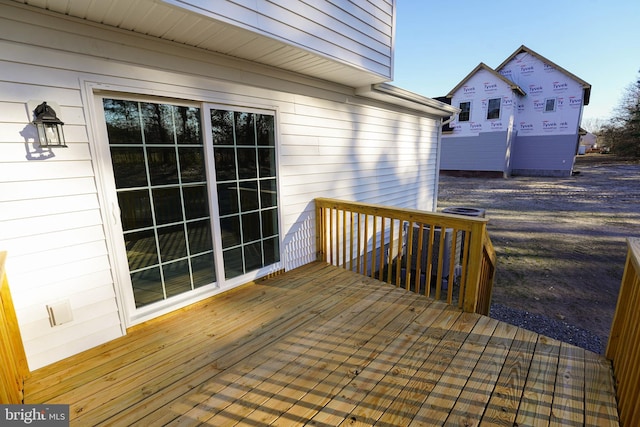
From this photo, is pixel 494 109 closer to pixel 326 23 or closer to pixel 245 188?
pixel 326 23

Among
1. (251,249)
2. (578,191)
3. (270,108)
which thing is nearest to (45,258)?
(251,249)

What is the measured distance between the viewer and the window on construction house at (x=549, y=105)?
1617cm

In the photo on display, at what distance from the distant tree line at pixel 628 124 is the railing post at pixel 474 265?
31655 mm

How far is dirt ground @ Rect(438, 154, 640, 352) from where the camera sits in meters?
4.12

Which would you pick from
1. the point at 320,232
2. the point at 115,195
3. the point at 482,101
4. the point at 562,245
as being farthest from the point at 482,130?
the point at 115,195

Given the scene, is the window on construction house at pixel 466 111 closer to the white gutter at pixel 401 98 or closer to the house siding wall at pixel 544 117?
the house siding wall at pixel 544 117

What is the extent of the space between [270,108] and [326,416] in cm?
279

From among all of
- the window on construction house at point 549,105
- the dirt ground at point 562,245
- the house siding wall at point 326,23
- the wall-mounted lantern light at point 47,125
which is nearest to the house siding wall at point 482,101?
the window on construction house at point 549,105

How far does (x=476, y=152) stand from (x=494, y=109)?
2561 millimetres

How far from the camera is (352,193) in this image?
173 inches

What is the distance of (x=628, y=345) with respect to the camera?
5.24 feet

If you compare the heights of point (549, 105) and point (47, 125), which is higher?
point (549, 105)

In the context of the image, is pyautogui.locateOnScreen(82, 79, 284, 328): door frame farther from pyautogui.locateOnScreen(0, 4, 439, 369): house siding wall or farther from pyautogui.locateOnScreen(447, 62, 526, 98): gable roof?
pyautogui.locateOnScreen(447, 62, 526, 98): gable roof

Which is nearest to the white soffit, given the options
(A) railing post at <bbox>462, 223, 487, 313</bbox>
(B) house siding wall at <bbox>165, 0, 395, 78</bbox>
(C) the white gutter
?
(B) house siding wall at <bbox>165, 0, 395, 78</bbox>
